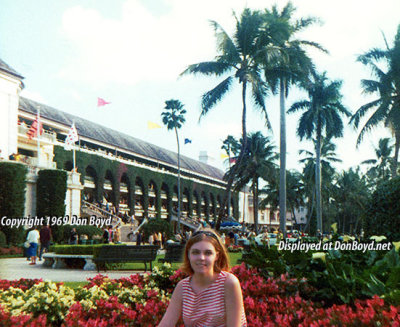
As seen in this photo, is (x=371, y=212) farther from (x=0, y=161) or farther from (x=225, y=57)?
(x=0, y=161)

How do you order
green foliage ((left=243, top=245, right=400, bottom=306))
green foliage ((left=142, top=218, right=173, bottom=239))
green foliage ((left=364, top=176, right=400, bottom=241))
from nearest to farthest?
green foliage ((left=243, top=245, right=400, bottom=306)), green foliage ((left=364, top=176, right=400, bottom=241)), green foliage ((left=142, top=218, right=173, bottom=239))

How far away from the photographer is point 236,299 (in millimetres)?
2994

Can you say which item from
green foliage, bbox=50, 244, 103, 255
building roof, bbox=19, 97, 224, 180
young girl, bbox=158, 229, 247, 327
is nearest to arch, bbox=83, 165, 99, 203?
building roof, bbox=19, 97, 224, 180

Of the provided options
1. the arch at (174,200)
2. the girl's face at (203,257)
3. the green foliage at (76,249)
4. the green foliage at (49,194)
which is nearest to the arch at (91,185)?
the green foliage at (49,194)

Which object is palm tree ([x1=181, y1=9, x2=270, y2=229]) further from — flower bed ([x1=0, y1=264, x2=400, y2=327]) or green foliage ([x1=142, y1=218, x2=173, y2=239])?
flower bed ([x1=0, y1=264, x2=400, y2=327])

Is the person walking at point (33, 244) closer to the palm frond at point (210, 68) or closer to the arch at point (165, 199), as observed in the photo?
the palm frond at point (210, 68)

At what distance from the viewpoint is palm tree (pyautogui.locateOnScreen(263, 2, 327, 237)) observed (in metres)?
25.1

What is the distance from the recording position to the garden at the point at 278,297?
12.5ft

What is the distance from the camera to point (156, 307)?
4812mm

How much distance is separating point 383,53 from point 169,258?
23.4m

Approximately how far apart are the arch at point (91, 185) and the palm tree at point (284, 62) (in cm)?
2403

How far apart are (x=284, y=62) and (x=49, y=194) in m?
19.0

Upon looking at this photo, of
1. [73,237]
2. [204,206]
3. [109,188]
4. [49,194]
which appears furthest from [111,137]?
[73,237]

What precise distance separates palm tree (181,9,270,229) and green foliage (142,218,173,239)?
1037 centimetres
